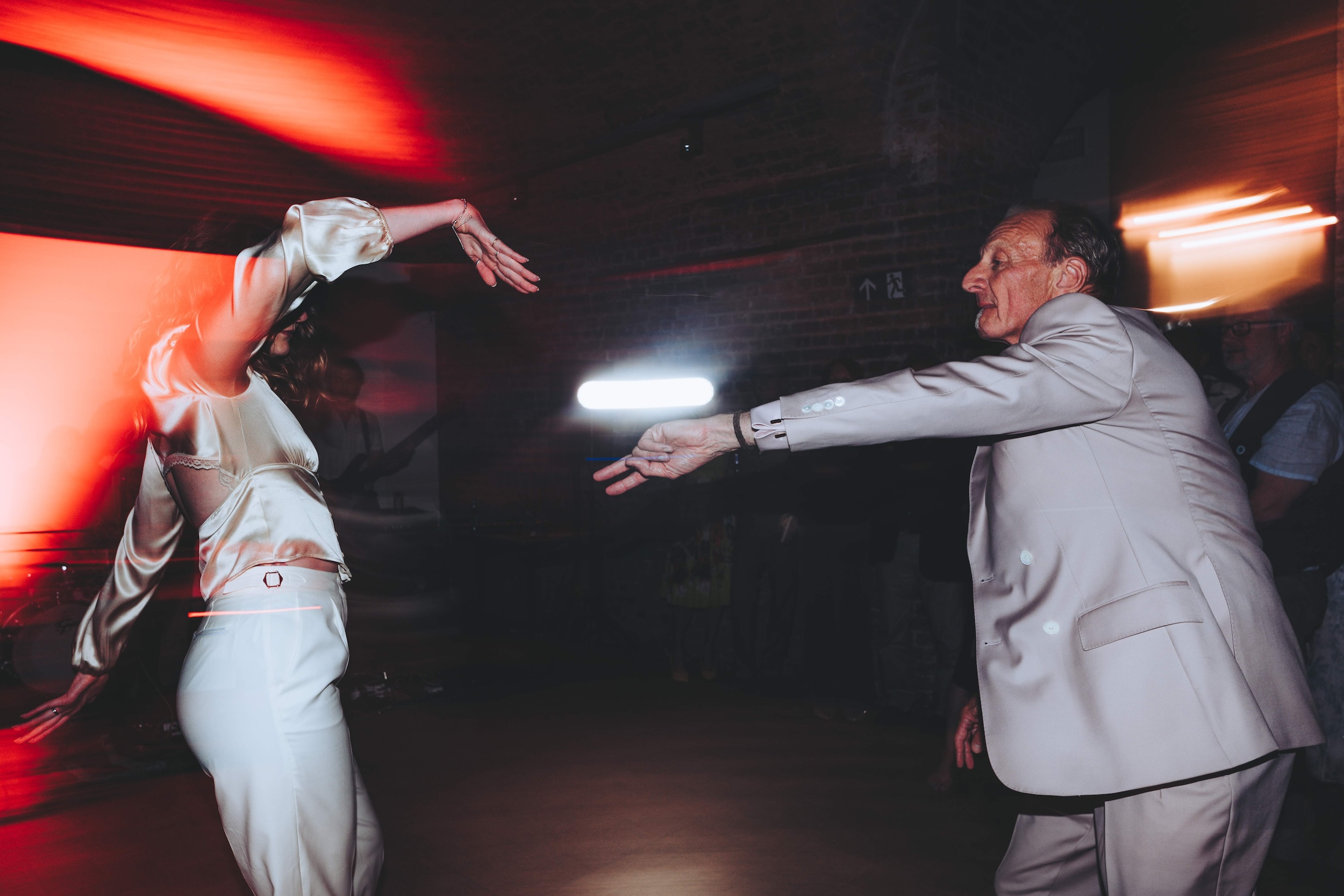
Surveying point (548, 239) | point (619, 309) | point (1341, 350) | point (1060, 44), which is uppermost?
point (1060, 44)

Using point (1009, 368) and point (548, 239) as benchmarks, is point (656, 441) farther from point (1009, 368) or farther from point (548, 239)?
point (548, 239)

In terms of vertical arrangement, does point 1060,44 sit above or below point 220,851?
above

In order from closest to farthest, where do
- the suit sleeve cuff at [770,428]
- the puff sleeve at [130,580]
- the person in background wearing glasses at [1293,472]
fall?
the suit sleeve cuff at [770,428] → the puff sleeve at [130,580] → the person in background wearing glasses at [1293,472]

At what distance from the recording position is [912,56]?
4.60 m

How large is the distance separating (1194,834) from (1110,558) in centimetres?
48

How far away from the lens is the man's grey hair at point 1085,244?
169 centimetres

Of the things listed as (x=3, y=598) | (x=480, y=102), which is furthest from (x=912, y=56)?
(x=3, y=598)

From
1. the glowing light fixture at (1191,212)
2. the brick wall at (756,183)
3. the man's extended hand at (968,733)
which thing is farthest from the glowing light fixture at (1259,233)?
the man's extended hand at (968,733)

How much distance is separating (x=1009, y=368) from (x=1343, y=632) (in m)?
2.91

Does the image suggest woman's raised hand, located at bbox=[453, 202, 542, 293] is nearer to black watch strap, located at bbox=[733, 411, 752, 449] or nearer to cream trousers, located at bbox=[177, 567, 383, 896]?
black watch strap, located at bbox=[733, 411, 752, 449]

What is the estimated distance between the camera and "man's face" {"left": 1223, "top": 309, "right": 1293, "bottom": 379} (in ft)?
9.84

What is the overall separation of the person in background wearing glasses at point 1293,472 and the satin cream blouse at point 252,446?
121 inches

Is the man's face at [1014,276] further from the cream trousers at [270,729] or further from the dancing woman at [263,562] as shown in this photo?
the cream trousers at [270,729]

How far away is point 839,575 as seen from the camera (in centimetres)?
473
